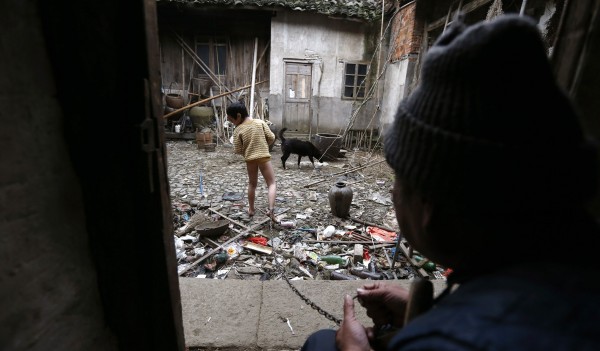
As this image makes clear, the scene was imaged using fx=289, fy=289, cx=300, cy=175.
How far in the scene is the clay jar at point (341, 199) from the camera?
15.8 ft

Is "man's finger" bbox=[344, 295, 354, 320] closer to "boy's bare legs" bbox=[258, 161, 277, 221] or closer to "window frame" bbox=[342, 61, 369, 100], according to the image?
"boy's bare legs" bbox=[258, 161, 277, 221]

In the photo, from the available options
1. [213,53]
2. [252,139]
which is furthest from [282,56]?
[252,139]

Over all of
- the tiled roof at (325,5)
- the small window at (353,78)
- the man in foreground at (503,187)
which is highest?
the tiled roof at (325,5)

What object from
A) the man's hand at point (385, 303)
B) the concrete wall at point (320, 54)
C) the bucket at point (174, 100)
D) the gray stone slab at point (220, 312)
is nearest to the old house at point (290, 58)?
the concrete wall at point (320, 54)

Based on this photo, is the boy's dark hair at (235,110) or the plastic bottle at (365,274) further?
→ the boy's dark hair at (235,110)

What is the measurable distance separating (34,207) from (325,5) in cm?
1153

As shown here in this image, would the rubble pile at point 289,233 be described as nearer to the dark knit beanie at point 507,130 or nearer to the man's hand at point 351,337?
the man's hand at point 351,337

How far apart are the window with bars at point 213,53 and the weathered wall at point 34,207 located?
1205 cm

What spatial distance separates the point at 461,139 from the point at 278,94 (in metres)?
11.2

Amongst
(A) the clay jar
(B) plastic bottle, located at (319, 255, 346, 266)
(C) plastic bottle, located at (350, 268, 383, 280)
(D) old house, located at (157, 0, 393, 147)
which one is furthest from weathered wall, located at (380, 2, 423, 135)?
(C) plastic bottle, located at (350, 268, 383, 280)

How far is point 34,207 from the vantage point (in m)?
0.89

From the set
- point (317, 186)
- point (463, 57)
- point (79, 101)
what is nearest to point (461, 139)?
point (463, 57)

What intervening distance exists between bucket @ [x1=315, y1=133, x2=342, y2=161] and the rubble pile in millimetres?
1720

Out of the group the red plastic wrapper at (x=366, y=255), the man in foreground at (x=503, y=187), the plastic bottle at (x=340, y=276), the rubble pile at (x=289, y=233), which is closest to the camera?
the man in foreground at (x=503, y=187)
